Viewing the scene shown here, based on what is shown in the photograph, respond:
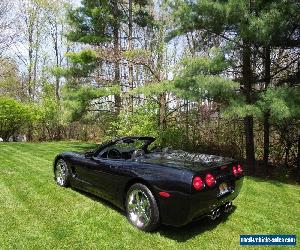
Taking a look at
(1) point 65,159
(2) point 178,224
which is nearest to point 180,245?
(2) point 178,224

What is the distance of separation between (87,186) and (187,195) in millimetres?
2433

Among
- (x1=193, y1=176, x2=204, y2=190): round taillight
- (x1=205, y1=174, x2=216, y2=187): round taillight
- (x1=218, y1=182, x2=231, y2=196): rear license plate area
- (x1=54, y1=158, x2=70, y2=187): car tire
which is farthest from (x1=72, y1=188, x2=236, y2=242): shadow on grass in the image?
(x1=54, y1=158, x2=70, y2=187): car tire

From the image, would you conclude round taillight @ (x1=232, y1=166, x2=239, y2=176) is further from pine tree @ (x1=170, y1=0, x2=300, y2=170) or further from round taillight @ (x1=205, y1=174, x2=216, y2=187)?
pine tree @ (x1=170, y1=0, x2=300, y2=170)

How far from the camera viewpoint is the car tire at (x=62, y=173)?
6.63 metres

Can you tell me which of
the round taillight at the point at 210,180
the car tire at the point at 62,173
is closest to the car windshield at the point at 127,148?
the car tire at the point at 62,173

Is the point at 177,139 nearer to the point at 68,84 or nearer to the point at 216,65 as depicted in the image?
the point at 216,65

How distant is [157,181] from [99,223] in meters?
1.20

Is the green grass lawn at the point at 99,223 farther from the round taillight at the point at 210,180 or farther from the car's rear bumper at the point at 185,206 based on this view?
the round taillight at the point at 210,180

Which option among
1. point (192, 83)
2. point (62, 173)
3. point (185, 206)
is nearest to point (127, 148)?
point (62, 173)

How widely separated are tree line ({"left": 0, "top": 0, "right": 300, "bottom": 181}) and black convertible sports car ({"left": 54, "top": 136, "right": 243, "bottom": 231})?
3.25m

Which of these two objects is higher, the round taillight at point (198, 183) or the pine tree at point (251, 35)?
the pine tree at point (251, 35)

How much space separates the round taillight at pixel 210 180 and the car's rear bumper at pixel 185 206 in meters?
0.07

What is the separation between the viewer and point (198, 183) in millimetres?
4195

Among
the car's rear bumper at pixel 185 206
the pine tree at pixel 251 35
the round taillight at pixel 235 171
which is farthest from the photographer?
the pine tree at pixel 251 35
